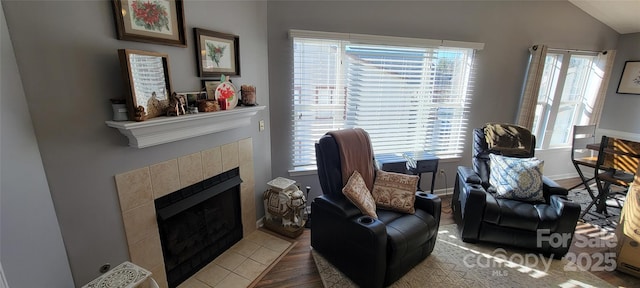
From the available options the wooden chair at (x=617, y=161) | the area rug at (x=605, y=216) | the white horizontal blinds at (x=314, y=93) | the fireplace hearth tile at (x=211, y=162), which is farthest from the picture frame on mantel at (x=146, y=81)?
the area rug at (x=605, y=216)

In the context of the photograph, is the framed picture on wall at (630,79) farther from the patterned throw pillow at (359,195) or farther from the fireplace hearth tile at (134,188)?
the fireplace hearth tile at (134,188)

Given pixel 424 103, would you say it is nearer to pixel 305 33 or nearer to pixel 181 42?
pixel 305 33

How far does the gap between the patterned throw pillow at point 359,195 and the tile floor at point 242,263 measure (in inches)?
35.1

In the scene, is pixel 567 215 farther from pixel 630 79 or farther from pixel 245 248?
pixel 630 79

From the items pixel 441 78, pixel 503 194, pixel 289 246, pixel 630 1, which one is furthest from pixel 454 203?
Answer: pixel 630 1

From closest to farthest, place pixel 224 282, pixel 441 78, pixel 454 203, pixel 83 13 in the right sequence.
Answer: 1. pixel 83 13
2. pixel 224 282
3. pixel 454 203
4. pixel 441 78

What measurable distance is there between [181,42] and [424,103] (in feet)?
8.67

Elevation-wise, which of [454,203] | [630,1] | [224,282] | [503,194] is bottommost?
[224,282]

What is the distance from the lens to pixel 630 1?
318cm

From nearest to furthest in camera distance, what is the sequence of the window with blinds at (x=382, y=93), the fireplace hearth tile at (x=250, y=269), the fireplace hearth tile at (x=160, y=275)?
1. the fireplace hearth tile at (x=160, y=275)
2. the fireplace hearth tile at (x=250, y=269)
3. the window with blinds at (x=382, y=93)

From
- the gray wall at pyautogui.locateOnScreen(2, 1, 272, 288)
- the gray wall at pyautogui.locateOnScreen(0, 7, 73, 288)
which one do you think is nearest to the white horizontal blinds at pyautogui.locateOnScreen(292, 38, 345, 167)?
the gray wall at pyautogui.locateOnScreen(2, 1, 272, 288)

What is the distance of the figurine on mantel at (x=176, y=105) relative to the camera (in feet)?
5.32

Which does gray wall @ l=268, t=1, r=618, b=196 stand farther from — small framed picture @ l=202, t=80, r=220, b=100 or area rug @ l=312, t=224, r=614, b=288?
area rug @ l=312, t=224, r=614, b=288

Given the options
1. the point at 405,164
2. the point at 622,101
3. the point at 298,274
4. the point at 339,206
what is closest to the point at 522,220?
the point at 405,164
